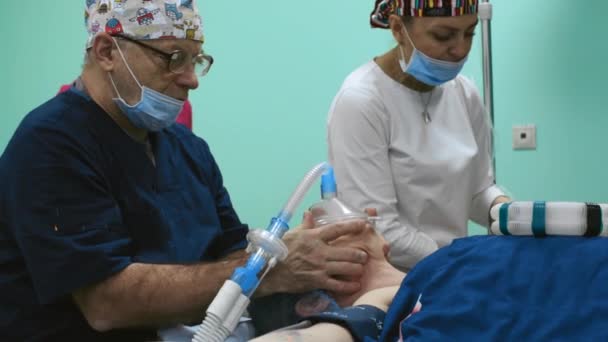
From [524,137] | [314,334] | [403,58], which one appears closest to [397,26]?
[403,58]

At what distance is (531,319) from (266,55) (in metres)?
2.42

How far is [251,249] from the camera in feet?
4.38

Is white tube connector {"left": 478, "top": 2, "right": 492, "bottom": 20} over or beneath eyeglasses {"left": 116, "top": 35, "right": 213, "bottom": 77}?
beneath

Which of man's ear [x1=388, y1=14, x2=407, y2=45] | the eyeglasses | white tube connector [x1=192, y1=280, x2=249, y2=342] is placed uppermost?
the eyeglasses

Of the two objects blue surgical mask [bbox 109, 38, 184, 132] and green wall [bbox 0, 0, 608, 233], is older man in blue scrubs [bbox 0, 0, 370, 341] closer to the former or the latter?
blue surgical mask [bbox 109, 38, 184, 132]

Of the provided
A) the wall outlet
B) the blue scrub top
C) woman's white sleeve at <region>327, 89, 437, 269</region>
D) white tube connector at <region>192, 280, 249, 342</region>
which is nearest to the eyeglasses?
the blue scrub top

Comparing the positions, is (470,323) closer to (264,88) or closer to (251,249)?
(251,249)

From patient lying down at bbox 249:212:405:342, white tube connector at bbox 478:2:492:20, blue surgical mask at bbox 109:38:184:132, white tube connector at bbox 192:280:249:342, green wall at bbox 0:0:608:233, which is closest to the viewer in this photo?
white tube connector at bbox 192:280:249:342

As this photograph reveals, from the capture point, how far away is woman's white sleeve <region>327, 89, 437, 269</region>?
202 centimetres

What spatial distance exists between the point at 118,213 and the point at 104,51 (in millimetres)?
387

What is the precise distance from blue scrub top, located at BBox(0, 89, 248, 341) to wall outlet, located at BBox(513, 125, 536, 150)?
67.7 inches

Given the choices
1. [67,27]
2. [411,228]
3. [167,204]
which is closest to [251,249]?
[167,204]

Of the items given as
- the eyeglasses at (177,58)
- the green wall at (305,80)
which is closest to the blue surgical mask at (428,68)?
the eyeglasses at (177,58)

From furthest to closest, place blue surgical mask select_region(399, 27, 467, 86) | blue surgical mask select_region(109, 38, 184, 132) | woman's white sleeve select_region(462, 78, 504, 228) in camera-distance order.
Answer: woman's white sleeve select_region(462, 78, 504, 228)
blue surgical mask select_region(399, 27, 467, 86)
blue surgical mask select_region(109, 38, 184, 132)
